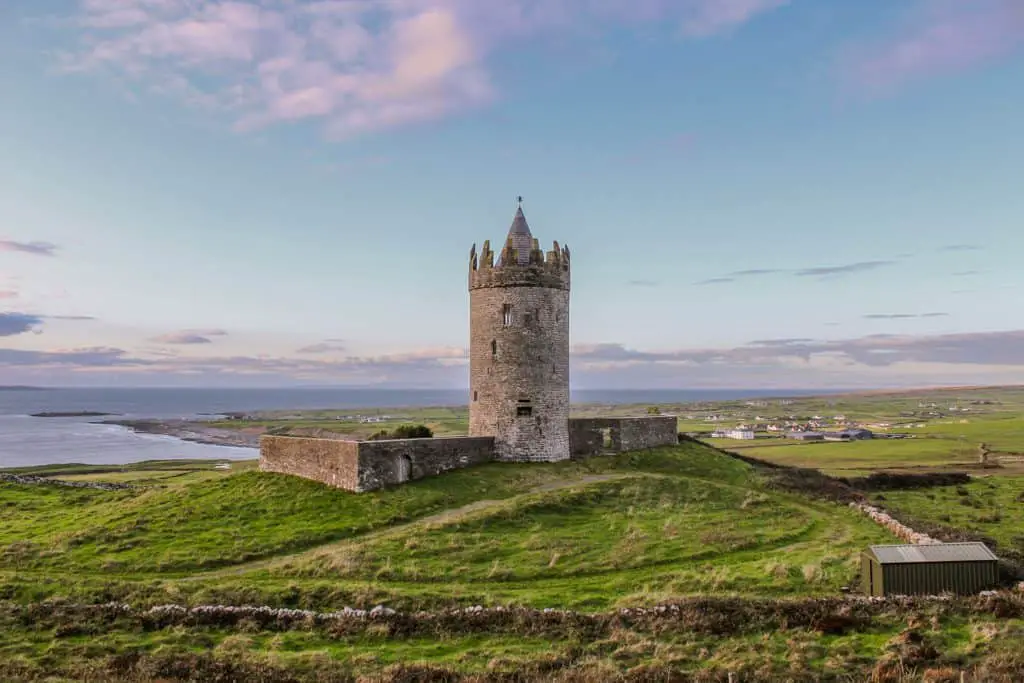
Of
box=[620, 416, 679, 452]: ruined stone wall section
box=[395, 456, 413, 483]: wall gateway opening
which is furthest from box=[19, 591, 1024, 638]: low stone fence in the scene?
box=[620, 416, 679, 452]: ruined stone wall section

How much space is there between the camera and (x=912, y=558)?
18.6m

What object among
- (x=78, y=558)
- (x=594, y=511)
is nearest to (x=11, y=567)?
(x=78, y=558)

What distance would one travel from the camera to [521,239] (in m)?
36.1

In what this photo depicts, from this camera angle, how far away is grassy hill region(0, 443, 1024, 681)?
14.7m

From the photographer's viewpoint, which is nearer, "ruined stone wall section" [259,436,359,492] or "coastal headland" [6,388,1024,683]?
"coastal headland" [6,388,1024,683]

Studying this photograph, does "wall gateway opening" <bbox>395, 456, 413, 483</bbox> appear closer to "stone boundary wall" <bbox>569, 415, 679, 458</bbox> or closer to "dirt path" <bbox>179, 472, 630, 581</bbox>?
"dirt path" <bbox>179, 472, 630, 581</bbox>

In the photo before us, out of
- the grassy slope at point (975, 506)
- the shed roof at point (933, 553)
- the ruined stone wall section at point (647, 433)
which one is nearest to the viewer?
the shed roof at point (933, 553)

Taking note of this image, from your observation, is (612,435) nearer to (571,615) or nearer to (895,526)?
(895,526)

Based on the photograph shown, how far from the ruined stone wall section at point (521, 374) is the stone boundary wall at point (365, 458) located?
77.4 inches

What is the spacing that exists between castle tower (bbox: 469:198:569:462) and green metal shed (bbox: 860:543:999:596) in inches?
710

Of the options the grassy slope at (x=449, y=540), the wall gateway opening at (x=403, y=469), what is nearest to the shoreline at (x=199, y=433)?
the wall gateway opening at (x=403, y=469)

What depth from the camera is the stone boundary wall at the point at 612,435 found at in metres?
37.2

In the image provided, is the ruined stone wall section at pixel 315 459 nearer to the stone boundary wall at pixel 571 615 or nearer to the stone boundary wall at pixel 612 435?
the stone boundary wall at pixel 571 615

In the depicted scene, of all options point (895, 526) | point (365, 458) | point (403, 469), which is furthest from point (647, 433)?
point (365, 458)
